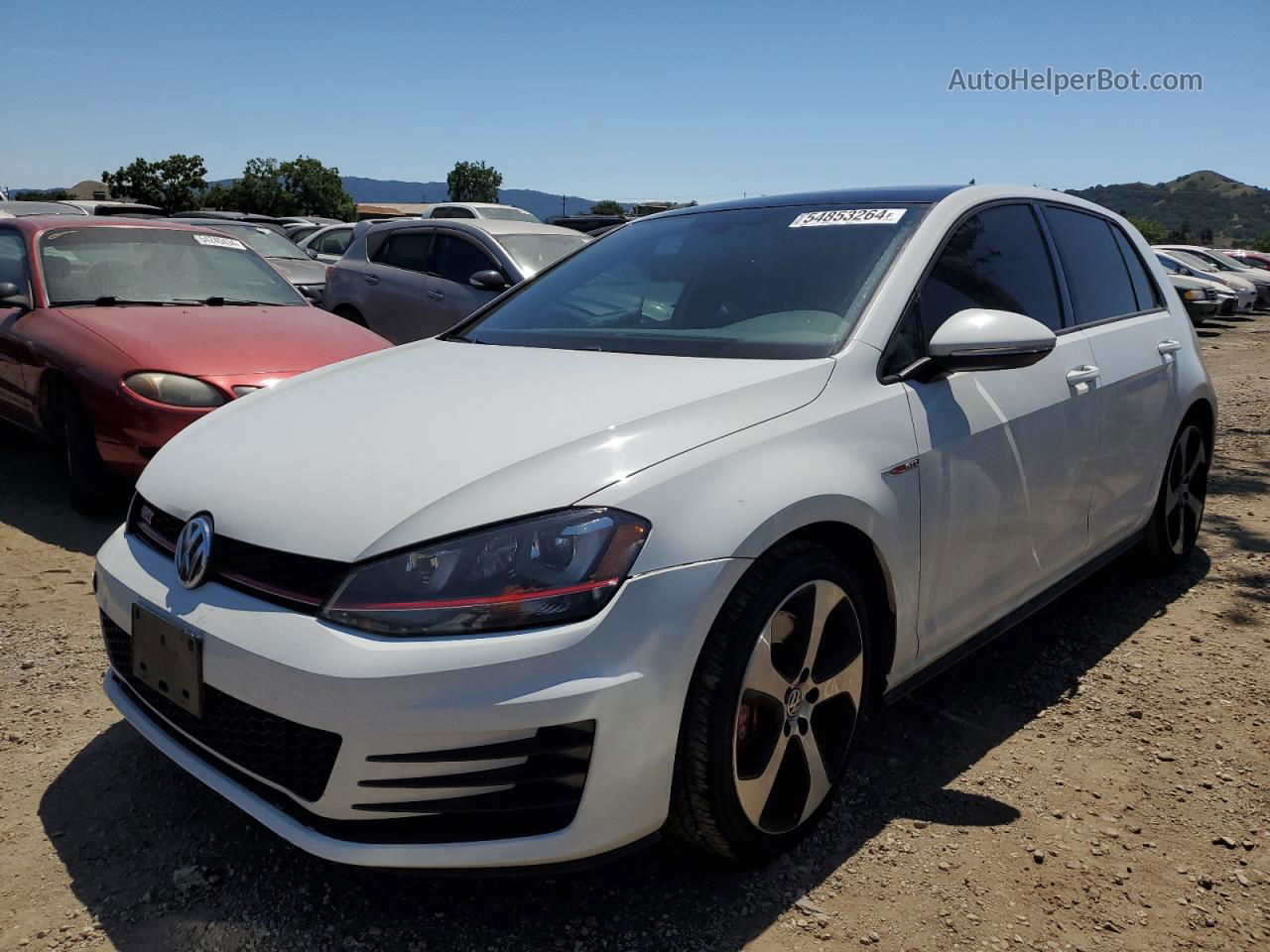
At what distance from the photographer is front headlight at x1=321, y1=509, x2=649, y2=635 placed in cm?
172

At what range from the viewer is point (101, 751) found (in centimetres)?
263

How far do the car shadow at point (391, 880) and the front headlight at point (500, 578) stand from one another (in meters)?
0.49

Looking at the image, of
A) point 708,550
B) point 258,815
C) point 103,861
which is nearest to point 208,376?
point 103,861

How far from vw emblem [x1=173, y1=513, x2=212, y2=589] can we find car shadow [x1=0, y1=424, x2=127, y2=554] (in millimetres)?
2439

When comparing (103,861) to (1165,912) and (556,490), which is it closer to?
(556,490)

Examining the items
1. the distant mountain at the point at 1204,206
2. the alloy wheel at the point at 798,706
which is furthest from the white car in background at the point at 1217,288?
the distant mountain at the point at 1204,206

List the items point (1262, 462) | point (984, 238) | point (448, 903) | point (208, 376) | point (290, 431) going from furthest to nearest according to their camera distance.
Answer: point (1262, 462)
point (208, 376)
point (984, 238)
point (290, 431)
point (448, 903)

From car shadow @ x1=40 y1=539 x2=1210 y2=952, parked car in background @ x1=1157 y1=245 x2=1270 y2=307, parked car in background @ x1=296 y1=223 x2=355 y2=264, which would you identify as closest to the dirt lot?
car shadow @ x1=40 y1=539 x2=1210 y2=952

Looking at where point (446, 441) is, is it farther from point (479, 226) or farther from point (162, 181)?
point (162, 181)

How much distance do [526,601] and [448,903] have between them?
30.4 inches

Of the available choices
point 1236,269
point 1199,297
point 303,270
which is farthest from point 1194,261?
point 303,270

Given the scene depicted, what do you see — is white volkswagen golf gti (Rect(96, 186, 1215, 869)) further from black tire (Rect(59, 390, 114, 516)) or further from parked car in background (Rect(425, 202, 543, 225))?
parked car in background (Rect(425, 202, 543, 225))

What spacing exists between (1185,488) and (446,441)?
331cm

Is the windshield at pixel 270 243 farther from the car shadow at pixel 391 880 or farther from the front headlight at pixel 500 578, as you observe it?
the front headlight at pixel 500 578
